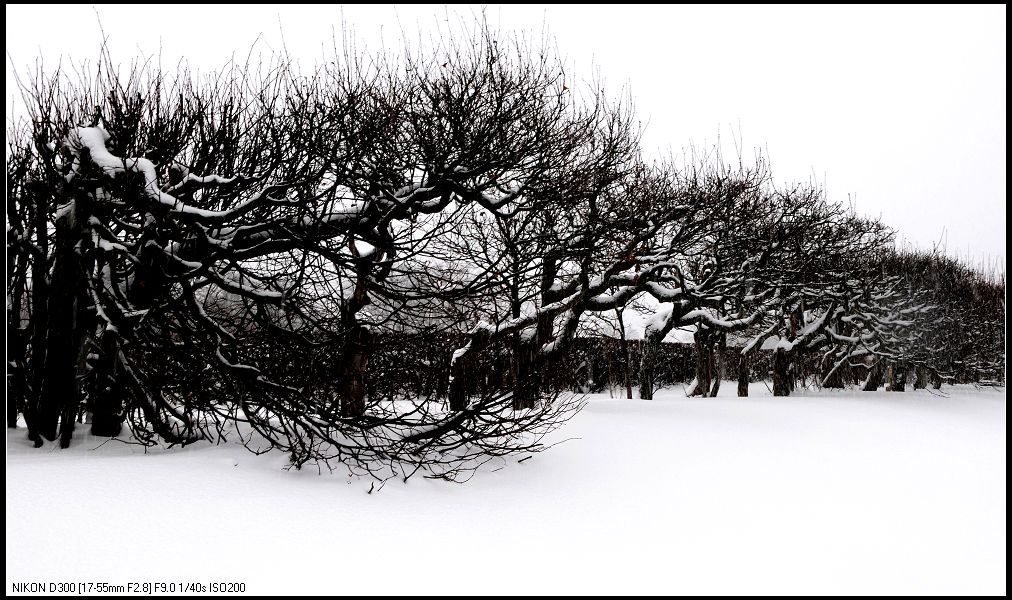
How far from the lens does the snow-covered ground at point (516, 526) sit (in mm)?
3764

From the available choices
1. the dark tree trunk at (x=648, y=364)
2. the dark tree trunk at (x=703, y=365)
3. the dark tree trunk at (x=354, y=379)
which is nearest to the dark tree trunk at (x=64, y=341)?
the dark tree trunk at (x=354, y=379)

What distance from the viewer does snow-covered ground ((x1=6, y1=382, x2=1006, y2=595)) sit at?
3764mm

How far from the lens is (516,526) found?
16.1 ft

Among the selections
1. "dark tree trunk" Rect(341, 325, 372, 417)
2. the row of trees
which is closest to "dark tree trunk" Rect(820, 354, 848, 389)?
the row of trees

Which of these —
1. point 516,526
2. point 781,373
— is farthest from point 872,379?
point 516,526

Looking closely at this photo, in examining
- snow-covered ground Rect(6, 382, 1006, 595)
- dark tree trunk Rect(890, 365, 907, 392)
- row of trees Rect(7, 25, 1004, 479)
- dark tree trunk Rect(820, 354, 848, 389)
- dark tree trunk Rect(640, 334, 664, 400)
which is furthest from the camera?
dark tree trunk Rect(820, 354, 848, 389)

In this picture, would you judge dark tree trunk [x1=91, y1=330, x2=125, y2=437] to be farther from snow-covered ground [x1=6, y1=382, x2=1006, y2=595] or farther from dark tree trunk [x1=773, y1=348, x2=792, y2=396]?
dark tree trunk [x1=773, y1=348, x2=792, y2=396]

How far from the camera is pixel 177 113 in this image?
7.33 metres

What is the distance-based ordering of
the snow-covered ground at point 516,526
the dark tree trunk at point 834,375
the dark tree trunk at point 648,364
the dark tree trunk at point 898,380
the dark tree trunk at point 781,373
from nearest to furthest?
the snow-covered ground at point 516,526 < the dark tree trunk at point 648,364 < the dark tree trunk at point 781,373 < the dark tree trunk at point 898,380 < the dark tree trunk at point 834,375

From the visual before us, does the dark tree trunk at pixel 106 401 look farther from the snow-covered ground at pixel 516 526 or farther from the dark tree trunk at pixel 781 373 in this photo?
the dark tree trunk at pixel 781 373

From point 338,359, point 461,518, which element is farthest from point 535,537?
point 338,359

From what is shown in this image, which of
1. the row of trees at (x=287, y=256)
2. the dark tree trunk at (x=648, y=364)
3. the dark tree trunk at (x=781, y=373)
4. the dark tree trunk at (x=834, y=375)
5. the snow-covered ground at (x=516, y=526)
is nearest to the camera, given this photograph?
the snow-covered ground at (x=516, y=526)

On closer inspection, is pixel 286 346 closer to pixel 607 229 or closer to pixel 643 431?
pixel 643 431

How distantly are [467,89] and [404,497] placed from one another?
7.06m
